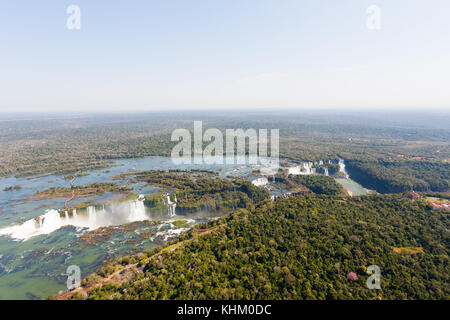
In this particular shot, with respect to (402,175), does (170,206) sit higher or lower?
lower

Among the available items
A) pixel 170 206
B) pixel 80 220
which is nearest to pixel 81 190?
pixel 80 220

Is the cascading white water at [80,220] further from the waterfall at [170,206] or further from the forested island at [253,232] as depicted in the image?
the waterfall at [170,206]

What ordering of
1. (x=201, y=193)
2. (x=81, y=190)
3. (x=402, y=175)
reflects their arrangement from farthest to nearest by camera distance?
(x=402, y=175) → (x=81, y=190) → (x=201, y=193)

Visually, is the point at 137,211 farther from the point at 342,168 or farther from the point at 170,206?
the point at 342,168

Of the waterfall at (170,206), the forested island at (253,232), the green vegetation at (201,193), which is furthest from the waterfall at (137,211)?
the waterfall at (170,206)

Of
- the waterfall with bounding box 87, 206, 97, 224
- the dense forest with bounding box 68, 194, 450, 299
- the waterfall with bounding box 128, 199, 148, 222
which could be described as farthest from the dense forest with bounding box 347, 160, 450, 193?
the waterfall with bounding box 87, 206, 97, 224

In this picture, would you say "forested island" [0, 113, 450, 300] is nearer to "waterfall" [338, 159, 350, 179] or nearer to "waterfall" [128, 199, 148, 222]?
"waterfall" [128, 199, 148, 222]

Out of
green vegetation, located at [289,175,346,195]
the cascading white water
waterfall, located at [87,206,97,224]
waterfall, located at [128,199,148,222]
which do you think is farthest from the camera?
green vegetation, located at [289,175,346,195]

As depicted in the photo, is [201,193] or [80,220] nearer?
[80,220]
